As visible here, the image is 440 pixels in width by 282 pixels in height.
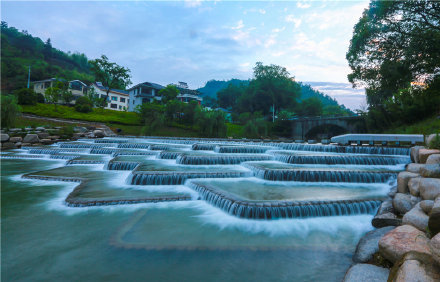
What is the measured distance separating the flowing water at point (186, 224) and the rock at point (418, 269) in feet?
3.61

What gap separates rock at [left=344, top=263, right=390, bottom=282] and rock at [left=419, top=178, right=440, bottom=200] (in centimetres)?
284

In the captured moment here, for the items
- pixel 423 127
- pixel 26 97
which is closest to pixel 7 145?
pixel 26 97

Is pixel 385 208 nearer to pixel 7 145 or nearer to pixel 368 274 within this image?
pixel 368 274

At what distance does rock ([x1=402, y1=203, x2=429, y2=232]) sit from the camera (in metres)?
4.25

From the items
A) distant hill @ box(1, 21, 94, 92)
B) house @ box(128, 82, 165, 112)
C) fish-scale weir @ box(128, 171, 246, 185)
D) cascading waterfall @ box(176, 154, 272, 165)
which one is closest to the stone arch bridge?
cascading waterfall @ box(176, 154, 272, 165)

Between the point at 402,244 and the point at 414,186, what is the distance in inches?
142

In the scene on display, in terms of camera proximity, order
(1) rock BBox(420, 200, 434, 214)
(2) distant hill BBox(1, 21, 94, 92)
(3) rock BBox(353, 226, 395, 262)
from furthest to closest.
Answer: (2) distant hill BBox(1, 21, 94, 92) → (1) rock BBox(420, 200, 434, 214) → (3) rock BBox(353, 226, 395, 262)

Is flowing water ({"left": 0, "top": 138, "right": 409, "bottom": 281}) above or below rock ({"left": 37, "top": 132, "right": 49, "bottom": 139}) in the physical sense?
below

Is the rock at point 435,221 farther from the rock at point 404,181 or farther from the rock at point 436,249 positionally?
the rock at point 404,181

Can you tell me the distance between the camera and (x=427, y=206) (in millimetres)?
4551

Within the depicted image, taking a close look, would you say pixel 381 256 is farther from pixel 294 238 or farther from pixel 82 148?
pixel 82 148

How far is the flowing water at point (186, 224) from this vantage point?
3.97 metres

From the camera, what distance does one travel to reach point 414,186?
626 cm

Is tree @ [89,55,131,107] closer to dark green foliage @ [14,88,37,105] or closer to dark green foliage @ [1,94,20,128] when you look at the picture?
dark green foliage @ [14,88,37,105]
